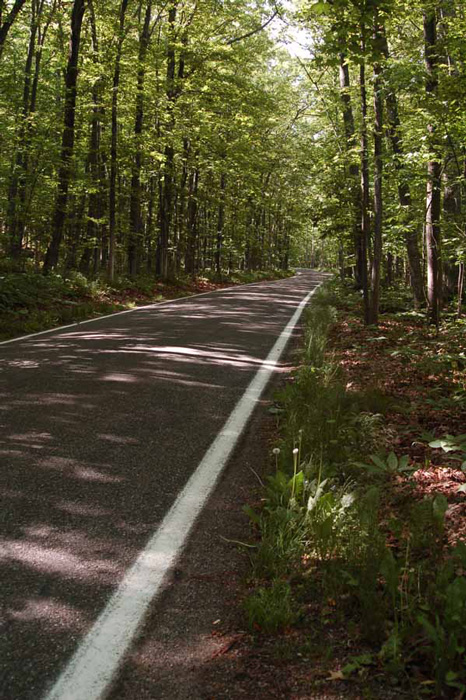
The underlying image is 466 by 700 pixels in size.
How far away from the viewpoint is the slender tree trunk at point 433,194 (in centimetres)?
957

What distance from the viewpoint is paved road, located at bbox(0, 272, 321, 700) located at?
2.39 metres

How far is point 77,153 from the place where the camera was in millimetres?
20156

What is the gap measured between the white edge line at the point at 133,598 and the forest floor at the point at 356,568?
41 centimetres

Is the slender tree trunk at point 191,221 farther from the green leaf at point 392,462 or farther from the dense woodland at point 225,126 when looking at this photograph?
the green leaf at point 392,462

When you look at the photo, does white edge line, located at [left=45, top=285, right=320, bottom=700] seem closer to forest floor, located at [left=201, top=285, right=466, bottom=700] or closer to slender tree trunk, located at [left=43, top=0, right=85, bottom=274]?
forest floor, located at [left=201, top=285, right=466, bottom=700]

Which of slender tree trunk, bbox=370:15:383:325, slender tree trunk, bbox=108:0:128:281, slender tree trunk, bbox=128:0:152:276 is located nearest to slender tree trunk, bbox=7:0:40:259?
slender tree trunk, bbox=108:0:128:281

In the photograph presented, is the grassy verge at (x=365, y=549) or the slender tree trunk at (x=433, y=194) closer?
the grassy verge at (x=365, y=549)

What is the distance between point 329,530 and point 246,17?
23.5m

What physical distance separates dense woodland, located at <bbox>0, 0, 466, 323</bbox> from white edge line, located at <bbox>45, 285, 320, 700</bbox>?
4.61 metres

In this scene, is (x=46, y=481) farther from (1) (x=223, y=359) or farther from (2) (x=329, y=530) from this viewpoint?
(1) (x=223, y=359)

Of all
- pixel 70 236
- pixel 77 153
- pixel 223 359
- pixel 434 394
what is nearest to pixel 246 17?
pixel 77 153

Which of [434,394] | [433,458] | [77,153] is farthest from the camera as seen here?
[77,153]

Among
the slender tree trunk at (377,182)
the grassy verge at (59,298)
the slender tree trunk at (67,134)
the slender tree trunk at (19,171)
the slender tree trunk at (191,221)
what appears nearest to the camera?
the slender tree trunk at (377,182)

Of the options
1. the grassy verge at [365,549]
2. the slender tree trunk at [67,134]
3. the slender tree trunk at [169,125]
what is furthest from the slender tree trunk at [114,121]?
the grassy verge at [365,549]
